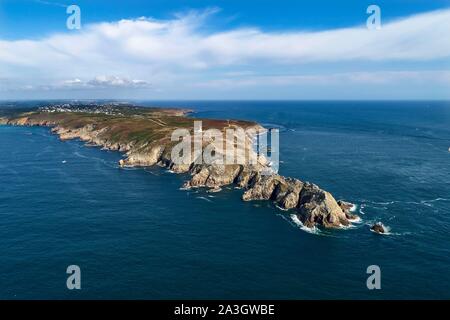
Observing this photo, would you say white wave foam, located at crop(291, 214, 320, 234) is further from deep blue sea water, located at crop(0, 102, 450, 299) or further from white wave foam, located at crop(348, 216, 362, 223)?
white wave foam, located at crop(348, 216, 362, 223)

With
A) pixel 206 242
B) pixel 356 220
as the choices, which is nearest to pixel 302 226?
pixel 356 220

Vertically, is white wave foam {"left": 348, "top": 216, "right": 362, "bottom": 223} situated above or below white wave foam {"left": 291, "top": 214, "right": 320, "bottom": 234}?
above

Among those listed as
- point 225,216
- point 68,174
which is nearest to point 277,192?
point 225,216

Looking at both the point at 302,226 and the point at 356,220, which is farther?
the point at 356,220

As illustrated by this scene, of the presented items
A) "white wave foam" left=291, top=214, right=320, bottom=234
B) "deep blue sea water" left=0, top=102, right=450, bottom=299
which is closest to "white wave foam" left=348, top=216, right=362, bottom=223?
"deep blue sea water" left=0, top=102, right=450, bottom=299

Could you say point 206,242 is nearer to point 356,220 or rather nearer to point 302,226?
point 302,226

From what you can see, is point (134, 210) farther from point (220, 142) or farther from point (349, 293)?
point (220, 142)

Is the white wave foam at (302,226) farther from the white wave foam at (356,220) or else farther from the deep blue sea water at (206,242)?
the white wave foam at (356,220)

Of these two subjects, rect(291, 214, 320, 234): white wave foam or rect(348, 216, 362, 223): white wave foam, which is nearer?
rect(291, 214, 320, 234): white wave foam
